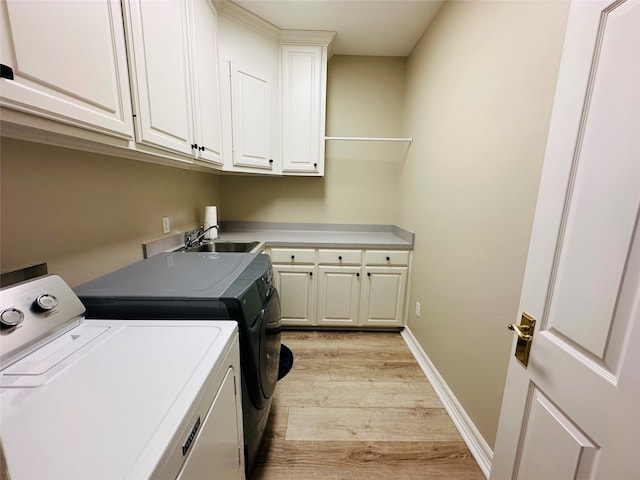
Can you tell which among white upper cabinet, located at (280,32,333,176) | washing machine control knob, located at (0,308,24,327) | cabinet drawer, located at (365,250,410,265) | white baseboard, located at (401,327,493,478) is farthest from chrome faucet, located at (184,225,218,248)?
white baseboard, located at (401,327,493,478)

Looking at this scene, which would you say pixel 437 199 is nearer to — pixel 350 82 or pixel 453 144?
pixel 453 144

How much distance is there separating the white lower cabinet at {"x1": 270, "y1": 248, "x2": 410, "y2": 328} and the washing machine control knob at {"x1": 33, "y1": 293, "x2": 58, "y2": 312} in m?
1.61

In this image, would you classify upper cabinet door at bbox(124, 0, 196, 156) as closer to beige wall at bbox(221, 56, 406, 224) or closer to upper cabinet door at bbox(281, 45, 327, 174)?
upper cabinet door at bbox(281, 45, 327, 174)

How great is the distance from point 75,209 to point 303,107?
A: 6.08ft

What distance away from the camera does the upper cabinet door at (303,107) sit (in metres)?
2.25

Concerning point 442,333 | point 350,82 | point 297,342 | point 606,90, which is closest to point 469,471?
point 442,333

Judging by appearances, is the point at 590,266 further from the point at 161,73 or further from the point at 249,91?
the point at 249,91

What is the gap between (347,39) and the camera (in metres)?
2.28

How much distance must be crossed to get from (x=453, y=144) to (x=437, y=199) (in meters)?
0.38

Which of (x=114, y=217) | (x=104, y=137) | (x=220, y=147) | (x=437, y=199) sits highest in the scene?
(x=220, y=147)

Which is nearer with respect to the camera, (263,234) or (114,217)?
(114,217)

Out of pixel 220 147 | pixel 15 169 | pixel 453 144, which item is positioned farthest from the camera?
pixel 220 147

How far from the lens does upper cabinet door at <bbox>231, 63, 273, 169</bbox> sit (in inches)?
81.2

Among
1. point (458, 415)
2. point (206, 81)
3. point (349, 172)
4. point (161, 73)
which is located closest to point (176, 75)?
point (161, 73)
